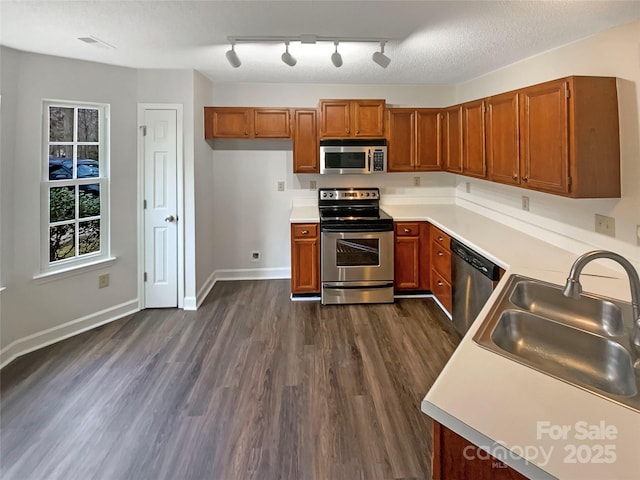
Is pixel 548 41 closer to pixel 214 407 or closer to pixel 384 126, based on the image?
pixel 384 126

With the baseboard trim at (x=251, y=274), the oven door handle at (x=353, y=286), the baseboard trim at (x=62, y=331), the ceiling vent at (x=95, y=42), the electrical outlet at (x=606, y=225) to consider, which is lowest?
the baseboard trim at (x=62, y=331)

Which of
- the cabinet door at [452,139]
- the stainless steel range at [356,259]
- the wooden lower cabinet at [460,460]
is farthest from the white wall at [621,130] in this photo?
the wooden lower cabinet at [460,460]

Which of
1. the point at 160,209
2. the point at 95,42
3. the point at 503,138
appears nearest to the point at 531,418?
the point at 503,138

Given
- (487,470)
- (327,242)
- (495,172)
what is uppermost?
(495,172)

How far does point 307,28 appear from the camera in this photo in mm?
2570

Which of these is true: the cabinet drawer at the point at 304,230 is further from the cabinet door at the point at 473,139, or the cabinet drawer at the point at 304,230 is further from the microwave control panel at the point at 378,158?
the cabinet door at the point at 473,139

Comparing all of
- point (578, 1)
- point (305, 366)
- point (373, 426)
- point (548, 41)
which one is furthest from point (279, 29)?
point (373, 426)

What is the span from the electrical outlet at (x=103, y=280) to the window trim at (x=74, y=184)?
144 millimetres

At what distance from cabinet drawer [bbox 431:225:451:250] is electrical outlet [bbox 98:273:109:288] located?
10.9 feet

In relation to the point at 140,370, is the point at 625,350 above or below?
above

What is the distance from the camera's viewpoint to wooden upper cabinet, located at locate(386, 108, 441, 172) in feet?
14.9

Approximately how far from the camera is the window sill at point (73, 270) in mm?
3312

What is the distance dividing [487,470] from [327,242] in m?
3.24

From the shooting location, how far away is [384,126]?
14.8ft
